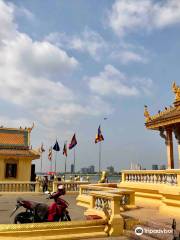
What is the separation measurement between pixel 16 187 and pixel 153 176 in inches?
536

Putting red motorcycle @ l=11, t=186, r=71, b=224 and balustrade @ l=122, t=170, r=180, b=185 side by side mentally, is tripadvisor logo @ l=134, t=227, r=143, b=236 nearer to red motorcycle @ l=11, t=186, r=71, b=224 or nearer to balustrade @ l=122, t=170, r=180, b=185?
red motorcycle @ l=11, t=186, r=71, b=224

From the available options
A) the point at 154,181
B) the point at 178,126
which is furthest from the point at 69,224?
the point at 178,126

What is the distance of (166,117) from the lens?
16516 millimetres

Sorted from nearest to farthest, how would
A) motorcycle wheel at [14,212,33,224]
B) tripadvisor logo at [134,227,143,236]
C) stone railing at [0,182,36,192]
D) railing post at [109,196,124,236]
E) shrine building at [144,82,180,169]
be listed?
tripadvisor logo at [134,227,143,236]
railing post at [109,196,124,236]
motorcycle wheel at [14,212,33,224]
shrine building at [144,82,180,169]
stone railing at [0,182,36,192]

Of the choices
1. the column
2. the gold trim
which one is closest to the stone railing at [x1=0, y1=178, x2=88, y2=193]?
the column

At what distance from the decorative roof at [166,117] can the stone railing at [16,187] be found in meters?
12.0

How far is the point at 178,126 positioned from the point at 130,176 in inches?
156

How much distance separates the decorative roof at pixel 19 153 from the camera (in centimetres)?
3077

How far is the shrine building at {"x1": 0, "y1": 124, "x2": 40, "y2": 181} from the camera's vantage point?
101 ft

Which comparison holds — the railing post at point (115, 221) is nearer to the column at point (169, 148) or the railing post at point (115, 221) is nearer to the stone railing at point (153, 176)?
the stone railing at point (153, 176)

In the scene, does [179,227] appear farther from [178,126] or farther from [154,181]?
[178,126]

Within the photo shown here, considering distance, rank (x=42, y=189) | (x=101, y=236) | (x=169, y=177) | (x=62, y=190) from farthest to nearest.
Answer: (x=42, y=189)
(x=169, y=177)
(x=62, y=190)
(x=101, y=236)

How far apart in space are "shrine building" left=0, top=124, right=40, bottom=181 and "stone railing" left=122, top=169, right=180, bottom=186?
16.7m

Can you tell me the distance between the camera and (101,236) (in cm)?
969
